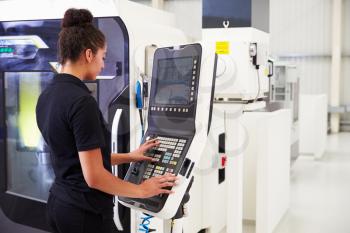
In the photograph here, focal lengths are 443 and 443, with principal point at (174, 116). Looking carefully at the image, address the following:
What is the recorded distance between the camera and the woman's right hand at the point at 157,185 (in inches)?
68.2

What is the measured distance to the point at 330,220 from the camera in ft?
14.4

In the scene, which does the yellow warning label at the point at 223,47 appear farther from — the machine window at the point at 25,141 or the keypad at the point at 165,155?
the machine window at the point at 25,141

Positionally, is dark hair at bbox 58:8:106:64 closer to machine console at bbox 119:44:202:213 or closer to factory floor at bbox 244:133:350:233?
machine console at bbox 119:44:202:213

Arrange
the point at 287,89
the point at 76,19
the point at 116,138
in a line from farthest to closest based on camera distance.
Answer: the point at 287,89
the point at 116,138
the point at 76,19

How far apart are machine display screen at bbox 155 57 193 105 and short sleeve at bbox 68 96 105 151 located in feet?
1.57

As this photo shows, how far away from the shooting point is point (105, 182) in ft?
5.28

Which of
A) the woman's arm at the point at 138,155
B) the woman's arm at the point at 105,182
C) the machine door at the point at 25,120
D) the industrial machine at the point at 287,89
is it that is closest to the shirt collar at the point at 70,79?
the woman's arm at the point at 105,182

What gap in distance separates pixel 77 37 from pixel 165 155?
0.62 m

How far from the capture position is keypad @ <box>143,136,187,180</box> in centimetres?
185

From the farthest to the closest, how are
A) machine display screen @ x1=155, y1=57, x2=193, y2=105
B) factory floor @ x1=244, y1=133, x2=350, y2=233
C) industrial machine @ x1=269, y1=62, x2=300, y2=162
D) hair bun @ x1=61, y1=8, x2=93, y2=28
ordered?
industrial machine @ x1=269, y1=62, x2=300, y2=162 < factory floor @ x1=244, y1=133, x2=350, y2=233 < machine display screen @ x1=155, y1=57, x2=193, y2=105 < hair bun @ x1=61, y1=8, x2=93, y2=28

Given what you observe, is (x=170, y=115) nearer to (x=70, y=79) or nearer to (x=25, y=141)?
(x=70, y=79)

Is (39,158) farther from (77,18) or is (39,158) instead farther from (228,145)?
(77,18)

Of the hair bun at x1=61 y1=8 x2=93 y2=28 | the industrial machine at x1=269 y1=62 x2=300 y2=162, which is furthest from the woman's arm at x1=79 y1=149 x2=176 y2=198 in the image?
the industrial machine at x1=269 y1=62 x2=300 y2=162

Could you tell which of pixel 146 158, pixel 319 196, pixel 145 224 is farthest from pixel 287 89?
pixel 146 158
